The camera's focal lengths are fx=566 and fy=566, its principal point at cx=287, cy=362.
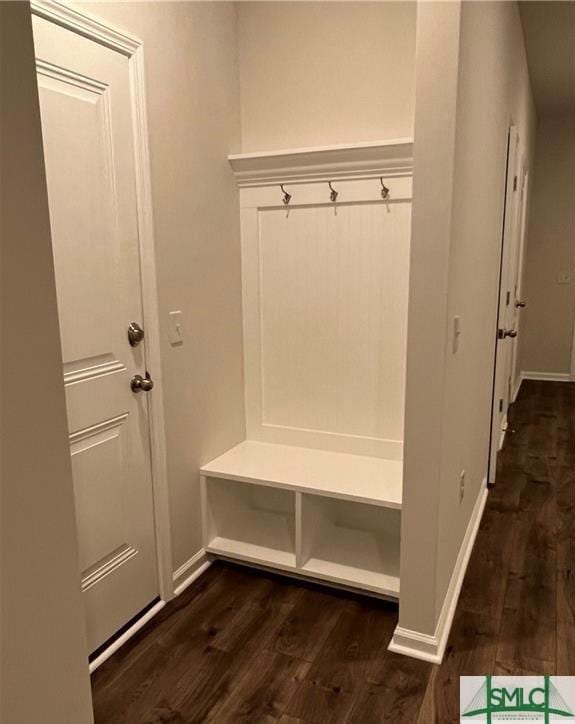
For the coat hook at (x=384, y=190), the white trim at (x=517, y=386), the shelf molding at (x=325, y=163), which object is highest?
the shelf molding at (x=325, y=163)

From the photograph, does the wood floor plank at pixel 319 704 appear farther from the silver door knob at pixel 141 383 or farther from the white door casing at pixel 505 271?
the white door casing at pixel 505 271

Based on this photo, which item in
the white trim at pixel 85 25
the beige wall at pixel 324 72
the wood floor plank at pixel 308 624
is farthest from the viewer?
the beige wall at pixel 324 72

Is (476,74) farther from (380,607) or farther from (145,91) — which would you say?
(380,607)

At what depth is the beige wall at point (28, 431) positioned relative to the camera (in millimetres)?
577

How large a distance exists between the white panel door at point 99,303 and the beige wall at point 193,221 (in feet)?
0.48

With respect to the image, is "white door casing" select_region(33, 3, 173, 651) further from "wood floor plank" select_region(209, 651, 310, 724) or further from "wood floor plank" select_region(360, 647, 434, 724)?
"wood floor plank" select_region(360, 647, 434, 724)

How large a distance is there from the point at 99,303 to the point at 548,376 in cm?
543

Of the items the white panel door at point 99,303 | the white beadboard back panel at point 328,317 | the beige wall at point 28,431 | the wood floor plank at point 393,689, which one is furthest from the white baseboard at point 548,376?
the beige wall at point 28,431

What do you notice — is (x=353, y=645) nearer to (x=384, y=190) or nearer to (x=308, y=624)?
(x=308, y=624)

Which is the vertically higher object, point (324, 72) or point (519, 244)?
point (324, 72)

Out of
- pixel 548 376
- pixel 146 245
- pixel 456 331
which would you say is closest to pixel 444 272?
pixel 456 331

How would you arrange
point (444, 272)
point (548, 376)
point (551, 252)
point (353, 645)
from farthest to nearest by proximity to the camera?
point (548, 376) → point (551, 252) → point (353, 645) → point (444, 272)

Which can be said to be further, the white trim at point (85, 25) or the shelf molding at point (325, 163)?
the shelf molding at point (325, 163)

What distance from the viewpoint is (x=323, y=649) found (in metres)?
1.99
